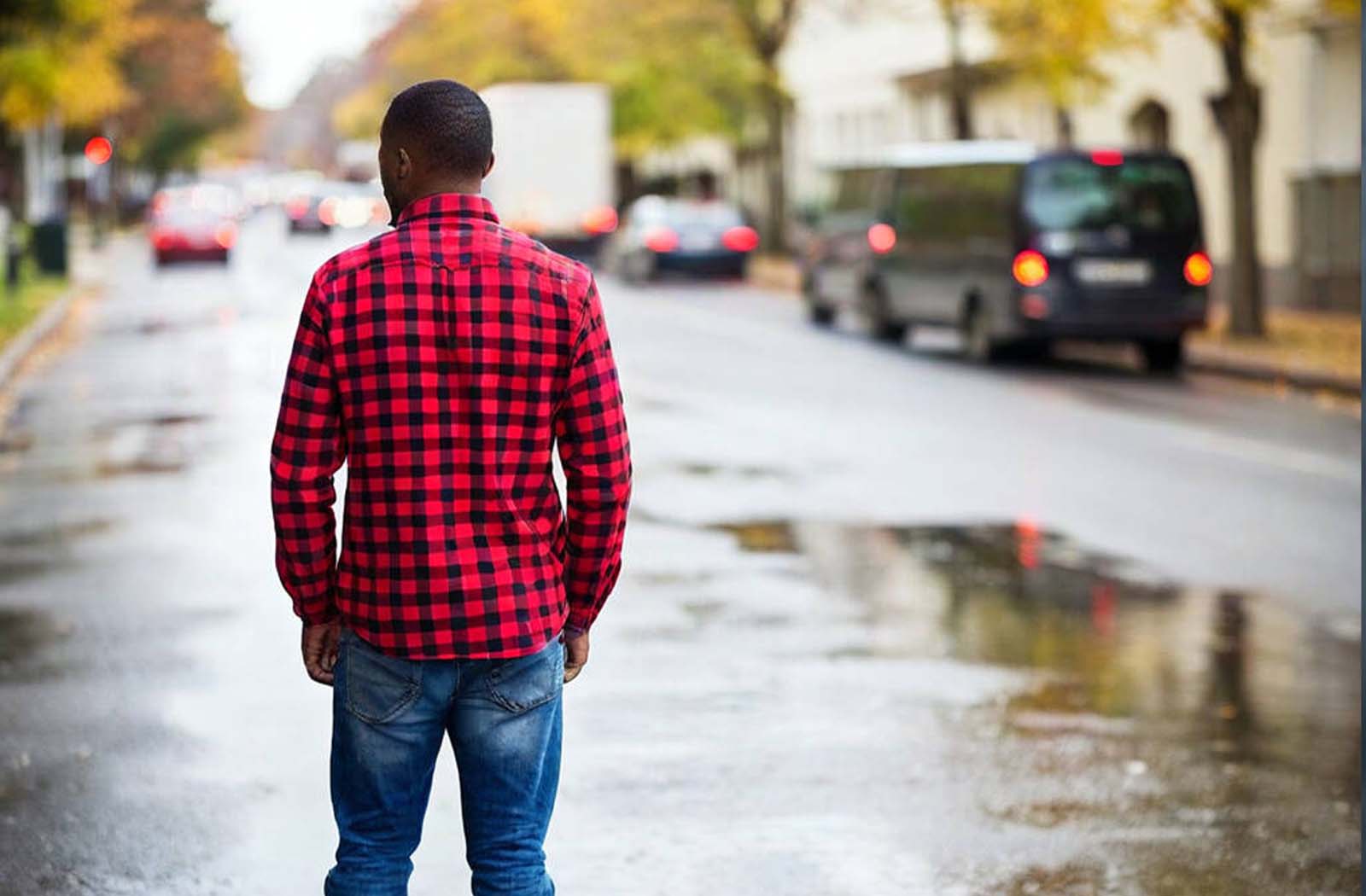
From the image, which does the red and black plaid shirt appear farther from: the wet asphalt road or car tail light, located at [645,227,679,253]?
car tail light, located at [645,227,679,253]

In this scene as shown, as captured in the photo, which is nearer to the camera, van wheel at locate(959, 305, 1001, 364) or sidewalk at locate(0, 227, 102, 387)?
van wheel at locate(959, 305, 1001, 364)

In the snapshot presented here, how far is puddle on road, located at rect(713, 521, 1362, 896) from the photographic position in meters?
6.22

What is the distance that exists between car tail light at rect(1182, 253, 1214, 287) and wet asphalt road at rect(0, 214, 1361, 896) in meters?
5.22

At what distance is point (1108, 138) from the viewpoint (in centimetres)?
3947

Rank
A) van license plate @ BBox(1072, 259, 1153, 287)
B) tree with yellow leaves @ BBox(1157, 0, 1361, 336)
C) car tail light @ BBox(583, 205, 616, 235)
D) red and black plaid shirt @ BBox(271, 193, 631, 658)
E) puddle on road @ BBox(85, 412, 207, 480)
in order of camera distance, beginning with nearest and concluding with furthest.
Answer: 1. red and black plaid shirt @ BBox(271, 193, 631, 658)
2. puddle on road @ BBox(85, 412, 207, 480)
3. van license plate @ BBox(1072, 259, 1153, 287)
4. tree with yellow leaves @ BBox(1157, 0, 1361, 336)
5. car tail light @ BBox(583, 205, 616, 235)

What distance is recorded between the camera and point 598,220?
166 feet

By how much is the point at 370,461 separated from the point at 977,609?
6.34m

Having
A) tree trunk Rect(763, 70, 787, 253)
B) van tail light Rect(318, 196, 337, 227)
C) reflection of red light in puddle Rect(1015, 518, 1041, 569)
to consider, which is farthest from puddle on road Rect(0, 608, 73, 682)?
van tail light Rect(318, 196, 337, 227)

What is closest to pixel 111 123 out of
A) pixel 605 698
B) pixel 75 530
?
pixel 75 530

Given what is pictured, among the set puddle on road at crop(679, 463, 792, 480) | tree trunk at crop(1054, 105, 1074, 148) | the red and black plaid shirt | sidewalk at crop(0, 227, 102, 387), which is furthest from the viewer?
tree trunk at crop(1054, 105, 1074, 148)

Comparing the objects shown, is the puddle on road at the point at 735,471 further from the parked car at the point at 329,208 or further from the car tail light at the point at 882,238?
the parked car at the point at 329,208

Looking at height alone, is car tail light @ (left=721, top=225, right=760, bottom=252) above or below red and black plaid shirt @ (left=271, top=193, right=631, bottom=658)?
below

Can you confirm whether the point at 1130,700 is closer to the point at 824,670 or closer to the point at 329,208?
the point at 824,670

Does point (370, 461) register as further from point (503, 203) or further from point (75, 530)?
point (503, 203)
